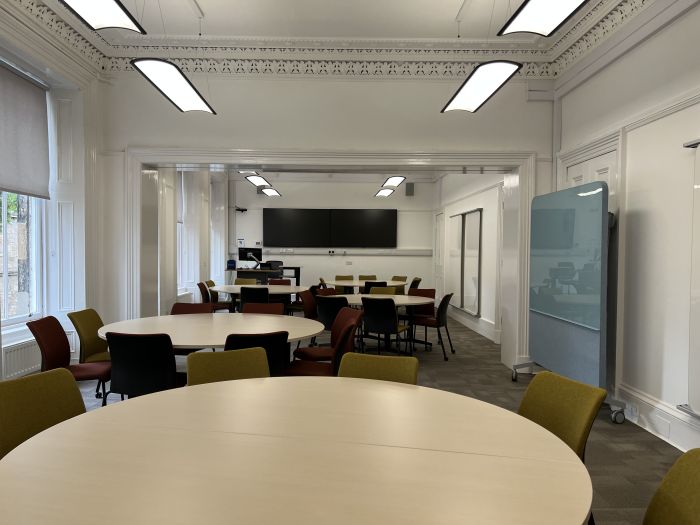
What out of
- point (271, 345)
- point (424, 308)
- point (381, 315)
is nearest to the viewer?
point (271, 345)

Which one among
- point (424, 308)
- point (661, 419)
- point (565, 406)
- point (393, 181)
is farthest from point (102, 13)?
point (393, 181)

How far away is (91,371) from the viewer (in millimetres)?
3412

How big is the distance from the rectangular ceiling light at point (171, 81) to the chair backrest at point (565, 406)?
323 centimetres

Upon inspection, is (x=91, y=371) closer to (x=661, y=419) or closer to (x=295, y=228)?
(x=661, y=419)

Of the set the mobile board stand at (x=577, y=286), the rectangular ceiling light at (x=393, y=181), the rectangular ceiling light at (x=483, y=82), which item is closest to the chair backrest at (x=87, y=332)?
the rectangular ceiling light at (x=483, y=82)

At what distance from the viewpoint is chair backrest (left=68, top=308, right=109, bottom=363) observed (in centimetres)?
371

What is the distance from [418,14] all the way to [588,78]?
1.88 metres

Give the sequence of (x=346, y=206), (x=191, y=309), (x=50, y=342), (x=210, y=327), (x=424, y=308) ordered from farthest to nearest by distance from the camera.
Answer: (x=346, y=206), (x=424, y=308), (x=191, y=309), (x=210, y=327), (x=50, y=342)

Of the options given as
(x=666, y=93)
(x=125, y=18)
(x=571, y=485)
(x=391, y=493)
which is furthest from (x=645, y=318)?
(x=125, y=18)

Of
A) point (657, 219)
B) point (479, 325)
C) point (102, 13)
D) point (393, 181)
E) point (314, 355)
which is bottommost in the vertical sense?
point (479, 325)

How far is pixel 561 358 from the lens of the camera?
14.4 ft

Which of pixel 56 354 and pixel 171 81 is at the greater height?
pixel 171 81

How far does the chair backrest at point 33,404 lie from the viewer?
1.76 m

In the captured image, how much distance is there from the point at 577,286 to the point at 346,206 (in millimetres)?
8298
